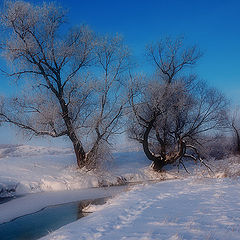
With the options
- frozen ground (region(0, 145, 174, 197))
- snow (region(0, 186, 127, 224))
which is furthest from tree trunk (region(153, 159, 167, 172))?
snow (region(0, 186, 127, 224))

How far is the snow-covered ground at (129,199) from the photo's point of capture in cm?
511

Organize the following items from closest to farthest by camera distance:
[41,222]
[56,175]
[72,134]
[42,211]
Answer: [41,222] < [42,211] < [56,175] < [72,134]

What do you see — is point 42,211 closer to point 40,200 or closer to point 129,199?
point 40,200

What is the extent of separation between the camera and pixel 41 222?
26.9 feet

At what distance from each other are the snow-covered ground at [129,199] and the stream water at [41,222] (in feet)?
1.97

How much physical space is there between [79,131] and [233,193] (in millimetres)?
9559

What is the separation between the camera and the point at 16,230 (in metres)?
7.44

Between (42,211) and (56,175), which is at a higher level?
(56,175)

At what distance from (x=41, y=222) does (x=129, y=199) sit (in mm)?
3049

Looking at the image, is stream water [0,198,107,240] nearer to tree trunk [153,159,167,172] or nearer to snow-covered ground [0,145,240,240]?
snow-covered ground [0,145,240,240]

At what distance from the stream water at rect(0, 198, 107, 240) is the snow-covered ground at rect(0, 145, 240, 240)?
23.6 inches

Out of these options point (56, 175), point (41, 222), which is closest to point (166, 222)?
point (41, 222)

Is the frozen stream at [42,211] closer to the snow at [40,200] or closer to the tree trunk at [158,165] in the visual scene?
the snow at [40,200]

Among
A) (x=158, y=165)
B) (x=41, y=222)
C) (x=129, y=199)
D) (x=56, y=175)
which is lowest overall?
(x=41, y=222)
